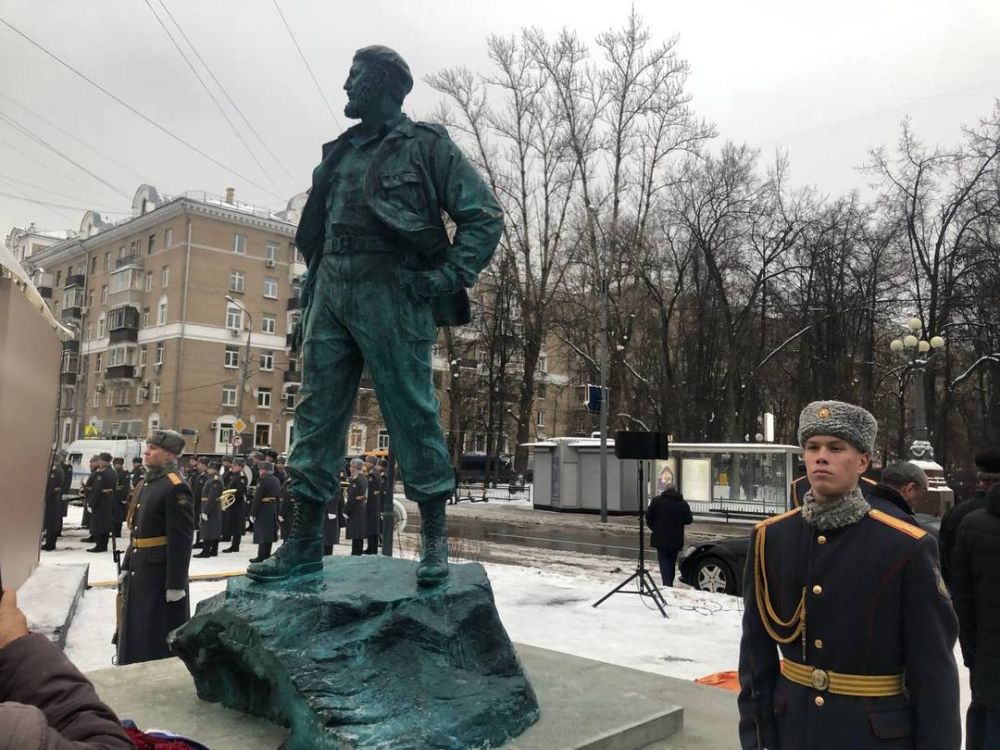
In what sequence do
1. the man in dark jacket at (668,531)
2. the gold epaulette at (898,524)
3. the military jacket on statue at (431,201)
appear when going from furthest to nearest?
the man in dark jacket at (668,531), the military jacket on statue at (431,201), the gold epaulette at (898,524)

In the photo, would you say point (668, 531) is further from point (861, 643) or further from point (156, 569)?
point (861, 643)

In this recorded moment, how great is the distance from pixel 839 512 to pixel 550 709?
2156mm

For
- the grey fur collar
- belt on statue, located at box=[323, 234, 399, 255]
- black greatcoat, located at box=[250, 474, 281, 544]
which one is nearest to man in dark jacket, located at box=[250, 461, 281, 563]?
black greatcoat, located at box=[250, 474, 281, 544]

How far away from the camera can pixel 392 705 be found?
3.25 meters

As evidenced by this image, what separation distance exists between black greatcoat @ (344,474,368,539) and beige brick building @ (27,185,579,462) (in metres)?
24.9

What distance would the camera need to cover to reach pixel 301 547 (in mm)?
4184

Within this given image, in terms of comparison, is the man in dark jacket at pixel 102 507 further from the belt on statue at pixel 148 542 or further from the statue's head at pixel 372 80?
the statue's head at pixel 372 80

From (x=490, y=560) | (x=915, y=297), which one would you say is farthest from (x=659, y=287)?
(x=490, y=560)

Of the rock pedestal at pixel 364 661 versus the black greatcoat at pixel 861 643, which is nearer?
the black greatcoat at pixel 861 643

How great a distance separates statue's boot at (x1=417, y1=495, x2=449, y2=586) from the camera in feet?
12.8

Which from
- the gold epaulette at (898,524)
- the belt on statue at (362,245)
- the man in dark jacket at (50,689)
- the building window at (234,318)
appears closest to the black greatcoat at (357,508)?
the belt on statue at (362,245)

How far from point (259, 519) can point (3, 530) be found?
21.1 feet

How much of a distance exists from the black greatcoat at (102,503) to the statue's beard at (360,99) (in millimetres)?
12538

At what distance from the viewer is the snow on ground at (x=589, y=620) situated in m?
6.67
